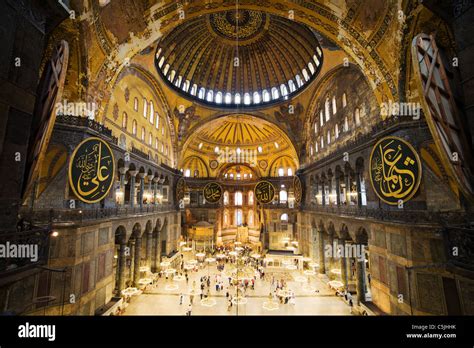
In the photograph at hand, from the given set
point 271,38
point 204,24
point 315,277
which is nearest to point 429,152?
point 315,277

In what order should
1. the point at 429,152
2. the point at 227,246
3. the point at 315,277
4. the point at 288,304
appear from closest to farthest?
the point at 429,152 < the point at 288,304 < the point at 315,277 < the point at 227,246

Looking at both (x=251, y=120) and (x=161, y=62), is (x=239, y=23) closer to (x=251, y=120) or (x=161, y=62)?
(x=161, y=62)

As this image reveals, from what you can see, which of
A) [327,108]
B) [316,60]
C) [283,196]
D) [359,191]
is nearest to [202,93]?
[316,60]

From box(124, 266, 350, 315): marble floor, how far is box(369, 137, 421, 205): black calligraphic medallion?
250 inches

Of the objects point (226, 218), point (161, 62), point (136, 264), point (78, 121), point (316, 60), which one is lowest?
point (136, 264)

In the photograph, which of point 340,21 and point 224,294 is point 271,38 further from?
point 224,294

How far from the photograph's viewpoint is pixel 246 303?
12992 mm

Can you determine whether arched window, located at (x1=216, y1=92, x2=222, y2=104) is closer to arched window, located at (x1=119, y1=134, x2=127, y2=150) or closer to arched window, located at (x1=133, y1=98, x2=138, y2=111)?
arched window, located at (x1=133, y1=98, x2=138, y2=111)

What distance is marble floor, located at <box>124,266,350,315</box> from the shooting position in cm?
1171

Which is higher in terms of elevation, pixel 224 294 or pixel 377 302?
pixel 377 302

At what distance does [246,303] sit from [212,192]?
13618mm
